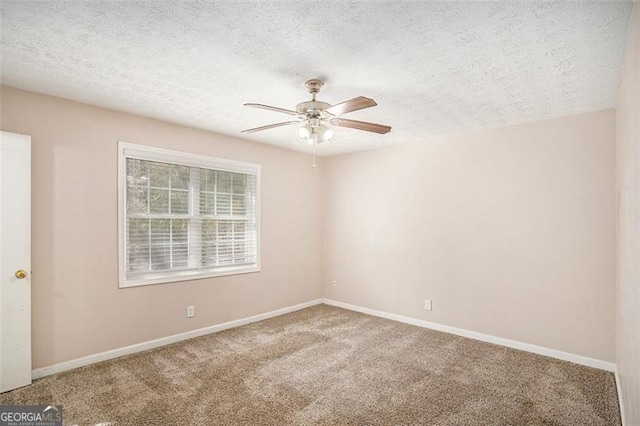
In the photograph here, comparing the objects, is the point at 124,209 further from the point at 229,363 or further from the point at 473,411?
the point at 473,411

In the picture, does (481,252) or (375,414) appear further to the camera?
(481,252)

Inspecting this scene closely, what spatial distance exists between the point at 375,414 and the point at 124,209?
9.92ft

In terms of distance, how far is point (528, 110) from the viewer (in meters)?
3.18

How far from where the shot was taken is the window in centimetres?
348

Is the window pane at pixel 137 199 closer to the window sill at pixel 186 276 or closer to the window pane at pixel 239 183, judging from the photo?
the window sill at pixel 186 276

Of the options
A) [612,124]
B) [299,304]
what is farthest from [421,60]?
[299,304]

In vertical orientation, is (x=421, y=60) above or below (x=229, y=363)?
above

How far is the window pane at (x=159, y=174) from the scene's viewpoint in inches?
144

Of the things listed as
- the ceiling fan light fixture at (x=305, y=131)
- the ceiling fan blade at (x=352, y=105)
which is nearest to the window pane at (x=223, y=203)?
the ceiling fan light fixture at (x=305, y=131)

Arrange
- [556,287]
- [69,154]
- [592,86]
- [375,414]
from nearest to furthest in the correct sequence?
[375,414]
[592,86]
[69,154]
[556,287]

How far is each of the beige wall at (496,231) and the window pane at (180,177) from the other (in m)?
2.43

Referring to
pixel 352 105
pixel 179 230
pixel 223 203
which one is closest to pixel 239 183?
pixel 223 203

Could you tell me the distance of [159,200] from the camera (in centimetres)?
369

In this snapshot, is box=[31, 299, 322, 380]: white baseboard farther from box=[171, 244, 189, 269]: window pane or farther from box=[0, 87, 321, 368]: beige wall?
box=[171, 244, 189, 269]: window pane
